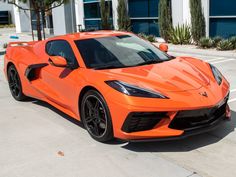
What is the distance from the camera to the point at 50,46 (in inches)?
235

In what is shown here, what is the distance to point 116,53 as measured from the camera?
201 inches

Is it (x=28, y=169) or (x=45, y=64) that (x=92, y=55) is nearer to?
(x=45, y=64)

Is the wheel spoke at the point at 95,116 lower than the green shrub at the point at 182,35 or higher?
lower

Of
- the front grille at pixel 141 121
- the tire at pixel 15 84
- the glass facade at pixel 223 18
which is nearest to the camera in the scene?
the front grille at pixel 141 121

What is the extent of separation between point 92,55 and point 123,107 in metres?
1.29

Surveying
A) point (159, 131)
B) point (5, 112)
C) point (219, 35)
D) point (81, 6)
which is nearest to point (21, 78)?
point (5, 112)

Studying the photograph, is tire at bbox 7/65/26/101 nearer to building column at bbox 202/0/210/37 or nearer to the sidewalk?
the sidewalk

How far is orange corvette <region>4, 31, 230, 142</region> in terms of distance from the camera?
4031 mm

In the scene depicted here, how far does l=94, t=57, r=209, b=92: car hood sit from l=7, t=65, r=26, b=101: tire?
2614mm

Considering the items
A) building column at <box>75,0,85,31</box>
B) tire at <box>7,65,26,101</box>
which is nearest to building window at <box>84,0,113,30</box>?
building column at <box>75,0,85,31</box>

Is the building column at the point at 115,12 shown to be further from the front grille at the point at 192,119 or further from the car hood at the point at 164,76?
the front grille at the point at 192,119

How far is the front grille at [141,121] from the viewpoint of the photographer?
3998 millimetres

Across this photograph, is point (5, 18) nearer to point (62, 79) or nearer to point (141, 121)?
point (62, 79)

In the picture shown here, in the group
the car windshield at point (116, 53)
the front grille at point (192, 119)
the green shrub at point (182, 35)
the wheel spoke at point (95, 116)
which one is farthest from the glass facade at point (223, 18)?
the wheel spoke at point (95, 116)
